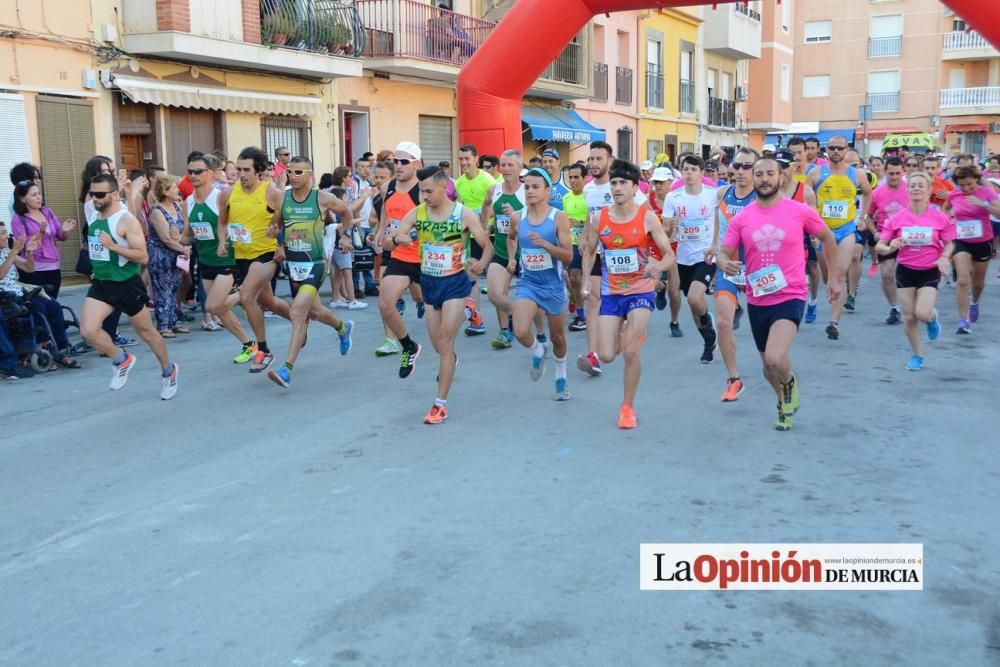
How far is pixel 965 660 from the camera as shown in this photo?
3.71 m

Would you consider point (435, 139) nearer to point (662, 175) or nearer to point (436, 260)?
point (662, 175)

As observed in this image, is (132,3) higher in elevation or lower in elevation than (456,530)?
higher

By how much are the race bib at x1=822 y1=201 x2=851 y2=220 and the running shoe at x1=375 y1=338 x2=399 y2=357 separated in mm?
5062

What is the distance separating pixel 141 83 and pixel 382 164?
5.28 m

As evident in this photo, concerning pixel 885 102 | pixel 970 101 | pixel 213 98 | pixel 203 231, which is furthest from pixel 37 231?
pixel 885 102

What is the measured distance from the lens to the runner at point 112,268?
8.02 metres

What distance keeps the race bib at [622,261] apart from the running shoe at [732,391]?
1.32 meters

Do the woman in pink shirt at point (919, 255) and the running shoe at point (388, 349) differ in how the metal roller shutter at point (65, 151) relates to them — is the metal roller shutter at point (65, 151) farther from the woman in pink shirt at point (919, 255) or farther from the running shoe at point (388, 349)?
the woman in pink shirt at point (919, 255)

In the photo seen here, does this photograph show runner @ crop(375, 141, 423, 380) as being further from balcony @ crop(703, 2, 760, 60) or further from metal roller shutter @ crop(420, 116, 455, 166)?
balcony @ crop(703, 2, 760, 60)

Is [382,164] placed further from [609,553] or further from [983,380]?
[609,553]

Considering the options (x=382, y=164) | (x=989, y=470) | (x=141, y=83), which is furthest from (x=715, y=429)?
(x=141, y=83)

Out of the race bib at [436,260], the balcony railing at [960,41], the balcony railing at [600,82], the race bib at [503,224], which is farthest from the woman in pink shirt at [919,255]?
the balcony railing at [960,41]

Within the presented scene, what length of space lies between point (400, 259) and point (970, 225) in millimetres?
6294

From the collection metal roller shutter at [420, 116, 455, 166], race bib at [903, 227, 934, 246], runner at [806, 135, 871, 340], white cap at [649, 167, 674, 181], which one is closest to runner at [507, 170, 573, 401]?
race bib at [903, 227, 934, 246]
